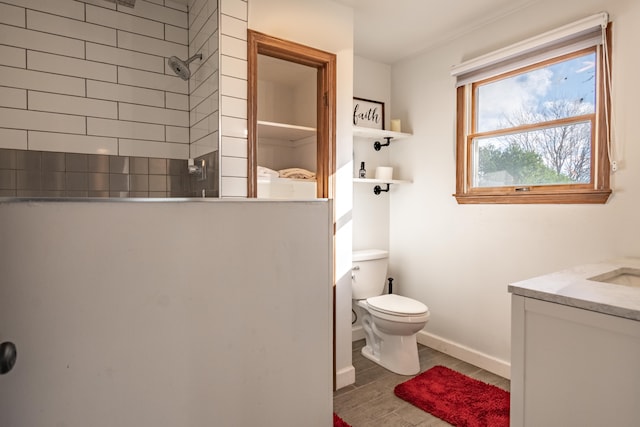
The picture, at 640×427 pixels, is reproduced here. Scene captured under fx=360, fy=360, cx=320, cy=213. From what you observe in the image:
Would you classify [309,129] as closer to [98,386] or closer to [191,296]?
[191,296]

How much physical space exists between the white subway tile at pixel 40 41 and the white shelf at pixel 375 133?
183 centimetres

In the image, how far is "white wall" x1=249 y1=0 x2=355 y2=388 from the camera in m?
2.25

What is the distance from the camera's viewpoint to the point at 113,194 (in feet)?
6.84

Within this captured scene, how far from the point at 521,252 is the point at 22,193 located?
2.95m

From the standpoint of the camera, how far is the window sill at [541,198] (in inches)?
79.0

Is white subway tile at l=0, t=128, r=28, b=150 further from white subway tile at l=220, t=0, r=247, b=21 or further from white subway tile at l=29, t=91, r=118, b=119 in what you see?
white subway tile at l=220, t=0, r=247, b=21

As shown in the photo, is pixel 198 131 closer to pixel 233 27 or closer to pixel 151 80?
pixel 151 80

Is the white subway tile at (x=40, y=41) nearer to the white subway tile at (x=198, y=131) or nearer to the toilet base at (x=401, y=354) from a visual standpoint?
the white subway tile at (x=198, y=131)

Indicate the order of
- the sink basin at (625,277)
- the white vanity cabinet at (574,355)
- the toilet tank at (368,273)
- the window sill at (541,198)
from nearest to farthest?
the white vanity cabinet at (574,355), the sink basin at (625,277), the window sill at (541,198), the toilet tank at (368,273)

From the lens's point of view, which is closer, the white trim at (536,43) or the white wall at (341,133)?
the white trim at (536,43)

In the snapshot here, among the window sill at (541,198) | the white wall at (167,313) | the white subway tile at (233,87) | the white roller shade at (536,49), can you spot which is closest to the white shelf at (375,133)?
the white roller shade at (536,49)

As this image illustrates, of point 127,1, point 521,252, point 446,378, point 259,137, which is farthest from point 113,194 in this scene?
point 521,252

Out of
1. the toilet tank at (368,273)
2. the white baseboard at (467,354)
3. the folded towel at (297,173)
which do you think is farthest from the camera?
the toilet tank at (368,273)

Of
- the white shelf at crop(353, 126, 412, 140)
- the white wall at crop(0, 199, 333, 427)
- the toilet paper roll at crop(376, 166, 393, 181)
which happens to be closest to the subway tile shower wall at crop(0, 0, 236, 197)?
the white wall at crop(0, 199, 333, 427)
